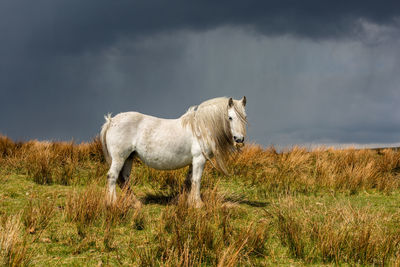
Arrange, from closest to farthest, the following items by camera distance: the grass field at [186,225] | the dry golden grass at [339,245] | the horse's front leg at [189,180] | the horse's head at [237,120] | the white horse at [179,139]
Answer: the grass field at [186,225] < the dry golden grass at [339,245] < the horse's head at [237,120] < the white horse at [179,139] < the horse's front leg at [189,180]

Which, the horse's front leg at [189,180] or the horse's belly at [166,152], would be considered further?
the horse's front leg at [189,180]

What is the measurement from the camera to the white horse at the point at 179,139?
5891 millimetres

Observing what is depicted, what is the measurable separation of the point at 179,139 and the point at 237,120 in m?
1.03

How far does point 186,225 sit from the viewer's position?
423 cm

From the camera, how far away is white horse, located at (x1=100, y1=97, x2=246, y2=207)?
5.89 meters

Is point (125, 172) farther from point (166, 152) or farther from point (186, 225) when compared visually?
point (186, 225)

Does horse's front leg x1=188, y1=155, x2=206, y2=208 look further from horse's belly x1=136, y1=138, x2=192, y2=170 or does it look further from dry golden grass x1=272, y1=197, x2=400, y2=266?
dry golden grass x1=272, y1=197, x2=400, y2=266

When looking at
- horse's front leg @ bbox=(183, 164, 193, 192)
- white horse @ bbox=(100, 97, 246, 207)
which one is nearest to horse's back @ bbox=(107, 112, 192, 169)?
white horse @ bbox=(100, 97, 246, 207)

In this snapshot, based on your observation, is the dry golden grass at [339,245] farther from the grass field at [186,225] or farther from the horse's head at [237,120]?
the horse's head at [237,120]

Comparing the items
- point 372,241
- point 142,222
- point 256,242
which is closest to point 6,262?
point 142,222

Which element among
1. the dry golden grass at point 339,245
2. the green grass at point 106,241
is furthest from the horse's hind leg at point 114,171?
the dry golden grass at point 339,245

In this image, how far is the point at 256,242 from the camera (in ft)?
13.0

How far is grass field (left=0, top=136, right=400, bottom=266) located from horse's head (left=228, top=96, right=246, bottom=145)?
1018mm

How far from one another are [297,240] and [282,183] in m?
4.94
